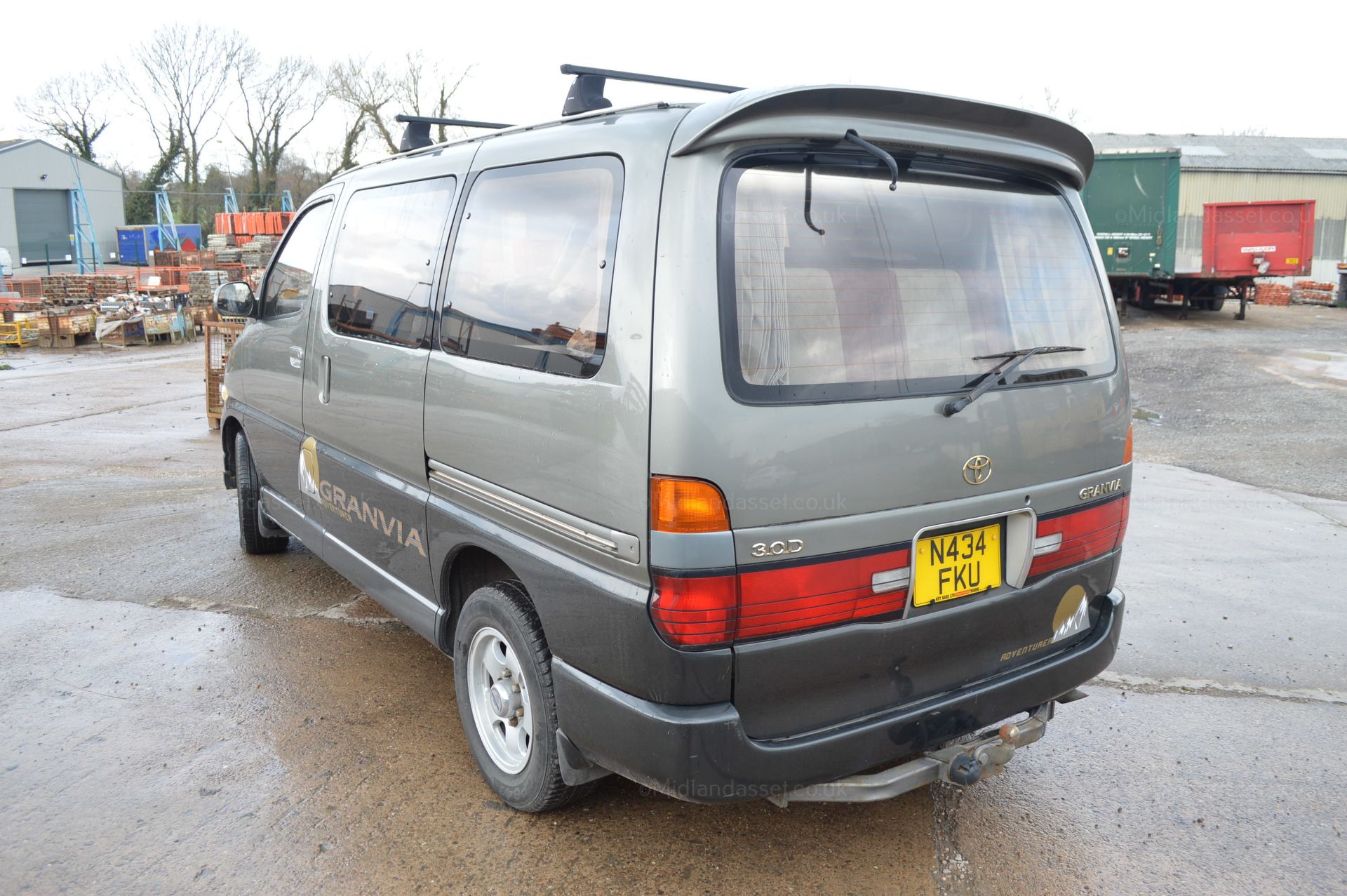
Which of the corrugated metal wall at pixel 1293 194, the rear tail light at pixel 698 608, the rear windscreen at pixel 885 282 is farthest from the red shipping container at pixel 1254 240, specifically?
the rear tail light at pixel 698 608

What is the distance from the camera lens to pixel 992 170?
279 cm

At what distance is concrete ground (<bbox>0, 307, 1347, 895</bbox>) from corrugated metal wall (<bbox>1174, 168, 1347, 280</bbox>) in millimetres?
27155

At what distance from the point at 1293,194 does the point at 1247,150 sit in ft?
6.70

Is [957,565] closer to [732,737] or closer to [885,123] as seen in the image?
[732,737]

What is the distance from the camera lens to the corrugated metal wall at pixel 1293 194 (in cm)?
2934

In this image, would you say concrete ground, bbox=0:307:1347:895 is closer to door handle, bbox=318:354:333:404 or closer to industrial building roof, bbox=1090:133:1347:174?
door handle, bbox=318:354:333:404

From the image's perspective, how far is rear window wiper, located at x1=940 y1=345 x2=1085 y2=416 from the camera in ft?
8.30

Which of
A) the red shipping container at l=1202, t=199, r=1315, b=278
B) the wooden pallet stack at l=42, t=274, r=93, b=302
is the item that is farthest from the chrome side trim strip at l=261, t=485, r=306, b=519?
the wooden pallet stack at l=42, t=274, r=93, b=302

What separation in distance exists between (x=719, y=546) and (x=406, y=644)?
2698 mm

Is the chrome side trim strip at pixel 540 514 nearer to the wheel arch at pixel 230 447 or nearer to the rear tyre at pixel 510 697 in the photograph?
the rear tyre at pixel 510 697

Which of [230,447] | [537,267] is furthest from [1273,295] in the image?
[537,267]

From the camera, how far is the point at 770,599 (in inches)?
91.0

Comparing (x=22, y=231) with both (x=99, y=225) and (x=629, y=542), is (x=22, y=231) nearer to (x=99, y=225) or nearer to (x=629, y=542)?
Answer: (x=99, y=225)

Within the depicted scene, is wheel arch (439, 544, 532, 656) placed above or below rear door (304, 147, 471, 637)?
below
